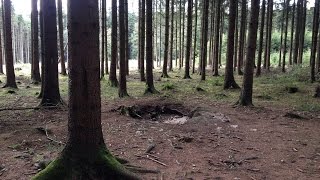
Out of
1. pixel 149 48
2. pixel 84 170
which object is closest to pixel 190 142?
pixel 84 170

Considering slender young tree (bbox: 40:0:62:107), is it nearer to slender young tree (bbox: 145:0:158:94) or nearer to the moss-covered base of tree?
slender young tree (bbox: 145:0:158:94)

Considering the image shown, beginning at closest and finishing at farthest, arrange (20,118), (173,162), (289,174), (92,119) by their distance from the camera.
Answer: (92,119) < (289,174) < (173,162) < (20,118)

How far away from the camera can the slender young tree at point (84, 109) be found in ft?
14.6

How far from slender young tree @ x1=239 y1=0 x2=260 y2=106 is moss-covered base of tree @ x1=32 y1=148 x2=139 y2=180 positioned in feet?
26.2

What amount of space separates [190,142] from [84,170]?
3432 millimetres

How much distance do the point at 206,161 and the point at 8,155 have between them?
3.65m

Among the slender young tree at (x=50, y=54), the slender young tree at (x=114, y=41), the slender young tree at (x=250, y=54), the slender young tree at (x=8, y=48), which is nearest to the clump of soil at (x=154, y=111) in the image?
the slender young tree at (x=50, y=54)

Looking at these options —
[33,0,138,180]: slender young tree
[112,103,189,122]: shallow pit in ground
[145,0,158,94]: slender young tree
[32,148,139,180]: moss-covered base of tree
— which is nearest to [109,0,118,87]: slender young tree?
[145,0,158,94]: slender young tree

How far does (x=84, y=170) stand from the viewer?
4641 mm

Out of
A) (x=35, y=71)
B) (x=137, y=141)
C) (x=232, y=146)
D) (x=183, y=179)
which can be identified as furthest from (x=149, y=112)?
(x=35, y=71)

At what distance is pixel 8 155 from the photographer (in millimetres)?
6281

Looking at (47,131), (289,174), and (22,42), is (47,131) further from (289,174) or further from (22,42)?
(22,42)

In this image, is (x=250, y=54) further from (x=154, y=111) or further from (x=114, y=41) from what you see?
(x=114, y=41)

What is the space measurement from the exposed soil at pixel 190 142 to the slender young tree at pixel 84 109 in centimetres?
86
